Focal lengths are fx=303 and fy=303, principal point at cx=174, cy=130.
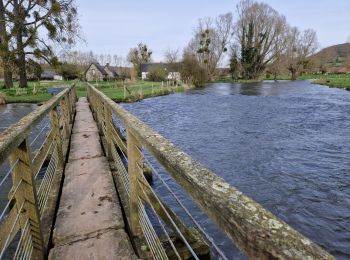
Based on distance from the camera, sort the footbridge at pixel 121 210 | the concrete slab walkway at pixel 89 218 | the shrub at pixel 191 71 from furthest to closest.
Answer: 1. the shrub at pixel 191 71
2. the concrete slab walkway at pixel 89 218
3. the footbridge at pixel 121 210

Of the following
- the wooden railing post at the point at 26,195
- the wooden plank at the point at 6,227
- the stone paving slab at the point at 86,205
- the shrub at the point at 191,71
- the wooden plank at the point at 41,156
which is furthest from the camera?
the shrub at the point at 191,71

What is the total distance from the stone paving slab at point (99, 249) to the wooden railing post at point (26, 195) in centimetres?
16

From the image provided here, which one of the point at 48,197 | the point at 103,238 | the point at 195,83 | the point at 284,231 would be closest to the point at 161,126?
the point at 48,197

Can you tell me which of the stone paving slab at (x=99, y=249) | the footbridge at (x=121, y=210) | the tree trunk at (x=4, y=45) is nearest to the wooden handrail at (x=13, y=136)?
the footbridge at (x=121, y=210)

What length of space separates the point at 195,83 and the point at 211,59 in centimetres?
2593

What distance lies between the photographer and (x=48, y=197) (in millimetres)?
3988

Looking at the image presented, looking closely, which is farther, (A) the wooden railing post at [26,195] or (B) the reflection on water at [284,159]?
(B) the reflection on water at [284,159]

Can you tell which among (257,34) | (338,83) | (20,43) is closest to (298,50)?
(257,34)

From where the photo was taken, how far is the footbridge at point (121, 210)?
0.97 metres

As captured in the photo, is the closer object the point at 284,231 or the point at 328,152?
the point at 284,231

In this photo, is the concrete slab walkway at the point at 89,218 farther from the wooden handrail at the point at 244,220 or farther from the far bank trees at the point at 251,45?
the far bank trees at the point at 251,45

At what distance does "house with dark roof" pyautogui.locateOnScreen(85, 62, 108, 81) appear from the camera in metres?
74.2

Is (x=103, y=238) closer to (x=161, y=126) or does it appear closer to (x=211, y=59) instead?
(x=161, y=126)

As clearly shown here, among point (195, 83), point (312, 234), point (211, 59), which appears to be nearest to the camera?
point (312, 234)
